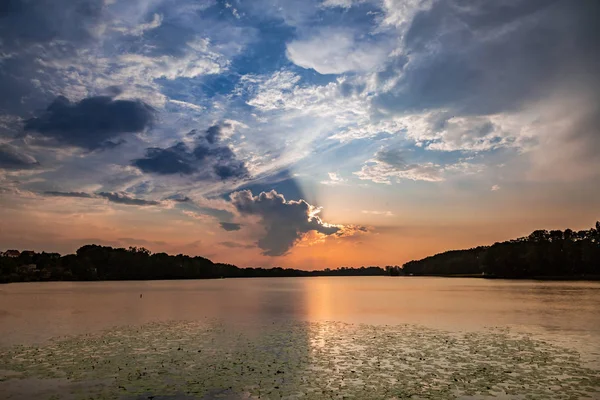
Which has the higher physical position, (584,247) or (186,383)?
(584,247)

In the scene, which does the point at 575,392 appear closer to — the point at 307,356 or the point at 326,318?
the point at 307,356

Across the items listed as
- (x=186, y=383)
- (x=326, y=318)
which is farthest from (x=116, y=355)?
(x=326, y=318)

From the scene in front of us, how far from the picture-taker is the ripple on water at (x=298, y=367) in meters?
21.3

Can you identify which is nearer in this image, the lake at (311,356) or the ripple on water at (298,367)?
the ripple on water at (298,367)

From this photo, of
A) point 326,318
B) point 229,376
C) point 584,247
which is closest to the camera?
point 229,376

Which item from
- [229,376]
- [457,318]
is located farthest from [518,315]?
[229,376]

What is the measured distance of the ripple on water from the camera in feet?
69.9

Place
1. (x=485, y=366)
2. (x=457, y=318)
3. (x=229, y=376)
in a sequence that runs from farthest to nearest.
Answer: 1. (x=457, y=318)
2. (x=485, y=366)
3. (x=229, y=376)

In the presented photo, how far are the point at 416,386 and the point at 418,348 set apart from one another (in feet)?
37.2

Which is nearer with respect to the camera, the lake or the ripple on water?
the ripple on water

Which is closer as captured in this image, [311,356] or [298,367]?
[298,367]

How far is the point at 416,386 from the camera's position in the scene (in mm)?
22234

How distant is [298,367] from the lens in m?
26.6

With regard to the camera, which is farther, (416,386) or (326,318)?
(326,318)
